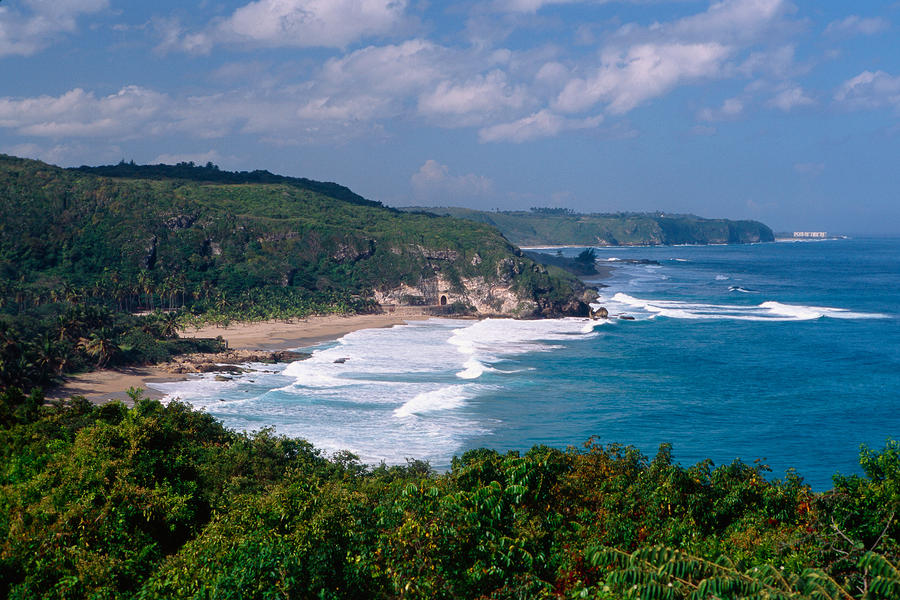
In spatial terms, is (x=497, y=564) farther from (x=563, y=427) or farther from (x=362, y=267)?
(x=362, y=267)

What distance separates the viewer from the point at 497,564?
10.9 metres

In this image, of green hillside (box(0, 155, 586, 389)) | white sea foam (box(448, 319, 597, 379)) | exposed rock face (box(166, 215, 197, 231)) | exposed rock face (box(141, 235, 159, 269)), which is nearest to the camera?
white sea foam (box(448, 319, 597, 379))

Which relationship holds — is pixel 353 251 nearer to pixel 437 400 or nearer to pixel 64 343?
pixel 64 343

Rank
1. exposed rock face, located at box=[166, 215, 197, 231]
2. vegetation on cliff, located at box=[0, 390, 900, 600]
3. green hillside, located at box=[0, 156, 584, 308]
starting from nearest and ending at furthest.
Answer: vegetation on cliff, located at box=[0, 390, 900, 600] < green hillside, located at box=[0, 156, 584, 308] < exposed rock face, located at box=[166, 215, 197, 231]

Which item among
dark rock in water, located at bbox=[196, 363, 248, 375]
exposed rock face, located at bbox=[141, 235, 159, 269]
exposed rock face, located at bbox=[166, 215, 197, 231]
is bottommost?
dark rock in water, located at bbox=[196, 363, 248, 375]

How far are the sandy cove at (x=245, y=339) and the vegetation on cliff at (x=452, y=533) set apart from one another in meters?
35.8

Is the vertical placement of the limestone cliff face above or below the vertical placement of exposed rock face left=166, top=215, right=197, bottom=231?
below

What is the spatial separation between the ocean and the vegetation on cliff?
A: 19915 mm

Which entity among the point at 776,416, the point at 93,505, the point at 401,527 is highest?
the point at 401,527

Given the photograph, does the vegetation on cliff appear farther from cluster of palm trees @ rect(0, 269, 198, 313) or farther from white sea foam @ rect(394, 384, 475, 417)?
cluster of palm trees @ rect(0, 269, 198, 313)

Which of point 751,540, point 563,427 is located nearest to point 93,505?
point 751,540

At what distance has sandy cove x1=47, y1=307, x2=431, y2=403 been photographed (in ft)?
173

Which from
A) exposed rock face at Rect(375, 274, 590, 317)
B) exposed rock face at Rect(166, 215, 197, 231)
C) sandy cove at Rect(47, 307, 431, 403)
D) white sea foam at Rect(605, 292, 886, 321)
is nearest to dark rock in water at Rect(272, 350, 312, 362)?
sandy cove at Rect(47, 307, 431, 403)

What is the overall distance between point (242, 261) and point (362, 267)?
19918 mm
